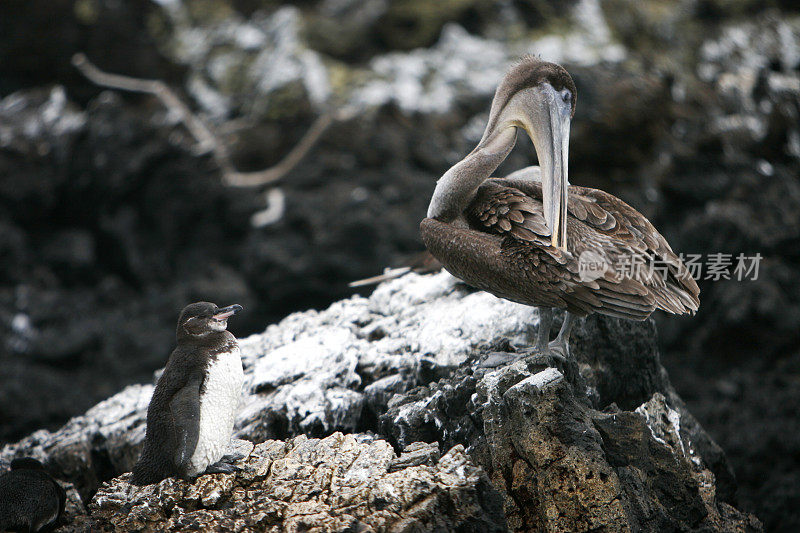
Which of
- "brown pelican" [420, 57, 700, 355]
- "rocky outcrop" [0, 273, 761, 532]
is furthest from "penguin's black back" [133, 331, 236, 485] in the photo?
"brown pelican" [420, 57, 700, 355]

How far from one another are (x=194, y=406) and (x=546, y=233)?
239 cm

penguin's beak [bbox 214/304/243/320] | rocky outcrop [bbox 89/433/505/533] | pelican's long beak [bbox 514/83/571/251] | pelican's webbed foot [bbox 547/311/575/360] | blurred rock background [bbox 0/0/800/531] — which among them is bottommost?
rocky outcrop [bbox 89/433/505/533]

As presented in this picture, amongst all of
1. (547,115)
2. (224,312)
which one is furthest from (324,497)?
(547,115)

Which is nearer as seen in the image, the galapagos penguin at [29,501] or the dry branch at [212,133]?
the galapagos penguin at [29,501]

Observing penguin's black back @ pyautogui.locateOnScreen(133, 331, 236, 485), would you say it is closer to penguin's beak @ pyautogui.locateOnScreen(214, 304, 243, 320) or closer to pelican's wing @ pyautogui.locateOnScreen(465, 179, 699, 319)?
penguin's beak @ pyautogui.locateOnScreen(214, 304, 243, 320)

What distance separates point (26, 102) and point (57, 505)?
31.1 ft

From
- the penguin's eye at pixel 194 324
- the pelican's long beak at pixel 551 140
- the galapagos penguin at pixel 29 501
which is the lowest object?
the galapagos penguin at pixel 29 501

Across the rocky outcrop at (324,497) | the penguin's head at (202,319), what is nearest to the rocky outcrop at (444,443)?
the rocky outcrop at (324,497)

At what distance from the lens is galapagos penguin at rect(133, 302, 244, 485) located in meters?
4.25

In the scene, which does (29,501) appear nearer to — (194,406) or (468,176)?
(194,406)

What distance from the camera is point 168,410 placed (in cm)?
432

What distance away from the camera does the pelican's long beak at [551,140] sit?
14.9 ft

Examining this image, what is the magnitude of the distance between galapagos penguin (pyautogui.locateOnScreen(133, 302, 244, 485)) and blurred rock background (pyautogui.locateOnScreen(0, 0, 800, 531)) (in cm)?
612

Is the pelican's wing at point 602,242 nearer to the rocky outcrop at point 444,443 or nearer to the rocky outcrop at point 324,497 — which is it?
the rocky outcrop at point 444,443
